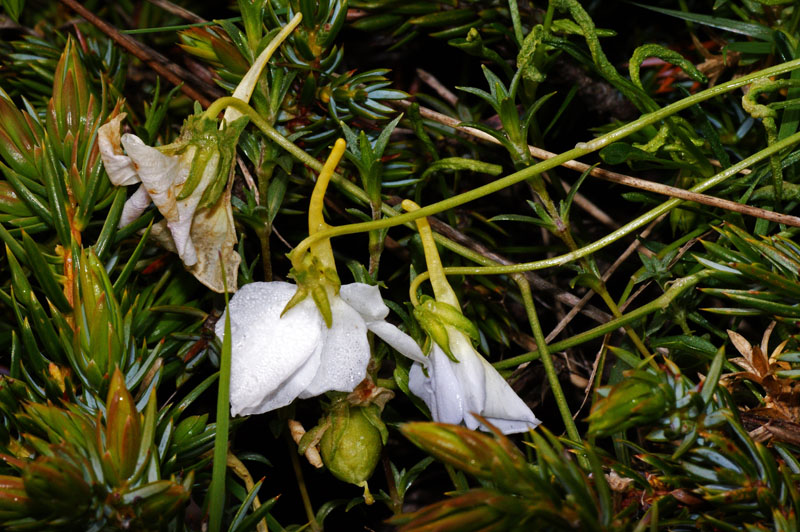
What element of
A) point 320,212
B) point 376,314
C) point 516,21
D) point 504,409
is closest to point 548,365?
point 504,409

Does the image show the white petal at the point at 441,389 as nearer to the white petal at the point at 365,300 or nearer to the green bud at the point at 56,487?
the white petal at the point at 365,300

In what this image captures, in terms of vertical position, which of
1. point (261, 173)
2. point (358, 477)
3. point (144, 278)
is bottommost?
point (358, 477)

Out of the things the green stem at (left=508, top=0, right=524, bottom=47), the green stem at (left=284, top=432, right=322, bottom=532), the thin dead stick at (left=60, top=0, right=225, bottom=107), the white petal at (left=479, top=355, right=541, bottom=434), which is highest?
the green stem at (left=508, top=0, right=524, bottom=47)

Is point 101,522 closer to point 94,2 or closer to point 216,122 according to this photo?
point 216,122

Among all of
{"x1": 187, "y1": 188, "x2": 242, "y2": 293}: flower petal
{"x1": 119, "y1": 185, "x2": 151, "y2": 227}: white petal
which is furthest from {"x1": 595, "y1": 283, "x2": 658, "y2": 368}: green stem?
{"x1": 119, "y1": 185, "x2": 151, "y2": 227}: white petal

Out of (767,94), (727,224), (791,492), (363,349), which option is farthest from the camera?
(767,94)

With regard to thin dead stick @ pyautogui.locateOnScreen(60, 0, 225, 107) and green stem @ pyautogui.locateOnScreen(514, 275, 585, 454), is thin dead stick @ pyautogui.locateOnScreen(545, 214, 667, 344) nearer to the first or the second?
green stem @ pyautogui.locateOnScreen(514, 275, 585, 454)

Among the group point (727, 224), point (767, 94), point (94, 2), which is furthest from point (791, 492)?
point (94, 2)
